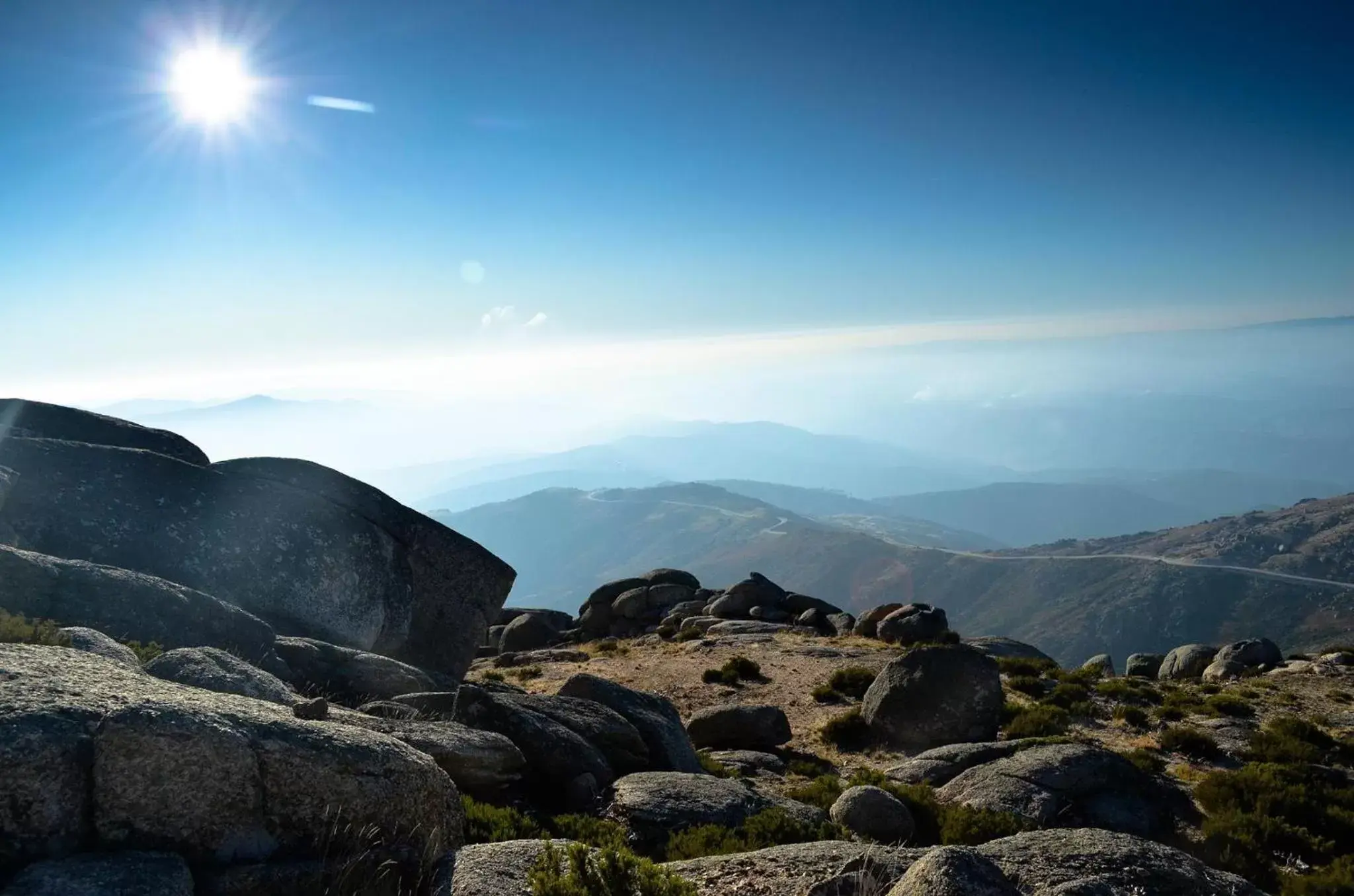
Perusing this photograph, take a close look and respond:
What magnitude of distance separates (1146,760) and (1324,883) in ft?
30.2

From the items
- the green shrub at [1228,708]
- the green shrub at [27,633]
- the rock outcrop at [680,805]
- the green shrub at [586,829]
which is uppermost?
the green shrub at [27,633]

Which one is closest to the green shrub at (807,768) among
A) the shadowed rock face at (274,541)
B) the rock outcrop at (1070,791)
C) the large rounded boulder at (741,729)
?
the large rounded boulder at (741,729)

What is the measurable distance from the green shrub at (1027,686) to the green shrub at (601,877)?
2789 cm

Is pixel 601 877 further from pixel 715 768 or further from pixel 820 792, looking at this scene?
pixel 715 768

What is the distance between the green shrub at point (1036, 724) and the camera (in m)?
24.2

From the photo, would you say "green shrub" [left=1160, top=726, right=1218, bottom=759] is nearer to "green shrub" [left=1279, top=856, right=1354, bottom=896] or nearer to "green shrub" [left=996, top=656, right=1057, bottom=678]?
"green shrub" [left=996, top=656, right=1057, bottom=678]

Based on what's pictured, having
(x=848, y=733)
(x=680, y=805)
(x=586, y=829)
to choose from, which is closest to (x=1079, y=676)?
(x=848, y=733)

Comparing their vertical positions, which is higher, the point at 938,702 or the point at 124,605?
the point at 124,605

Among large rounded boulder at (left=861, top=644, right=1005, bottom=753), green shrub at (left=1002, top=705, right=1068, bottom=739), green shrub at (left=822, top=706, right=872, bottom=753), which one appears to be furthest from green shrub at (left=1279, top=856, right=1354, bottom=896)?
green shrub at (left=822, top=706, right=872, bottom=753)

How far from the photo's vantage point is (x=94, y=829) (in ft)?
21.3

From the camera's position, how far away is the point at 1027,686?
31.2 meters

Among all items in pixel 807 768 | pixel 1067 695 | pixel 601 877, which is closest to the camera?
pixel 601 877

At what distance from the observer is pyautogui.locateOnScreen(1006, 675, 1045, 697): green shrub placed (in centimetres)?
3098

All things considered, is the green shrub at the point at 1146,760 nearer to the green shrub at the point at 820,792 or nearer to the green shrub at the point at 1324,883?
the green shrub at the point at 1324,883
